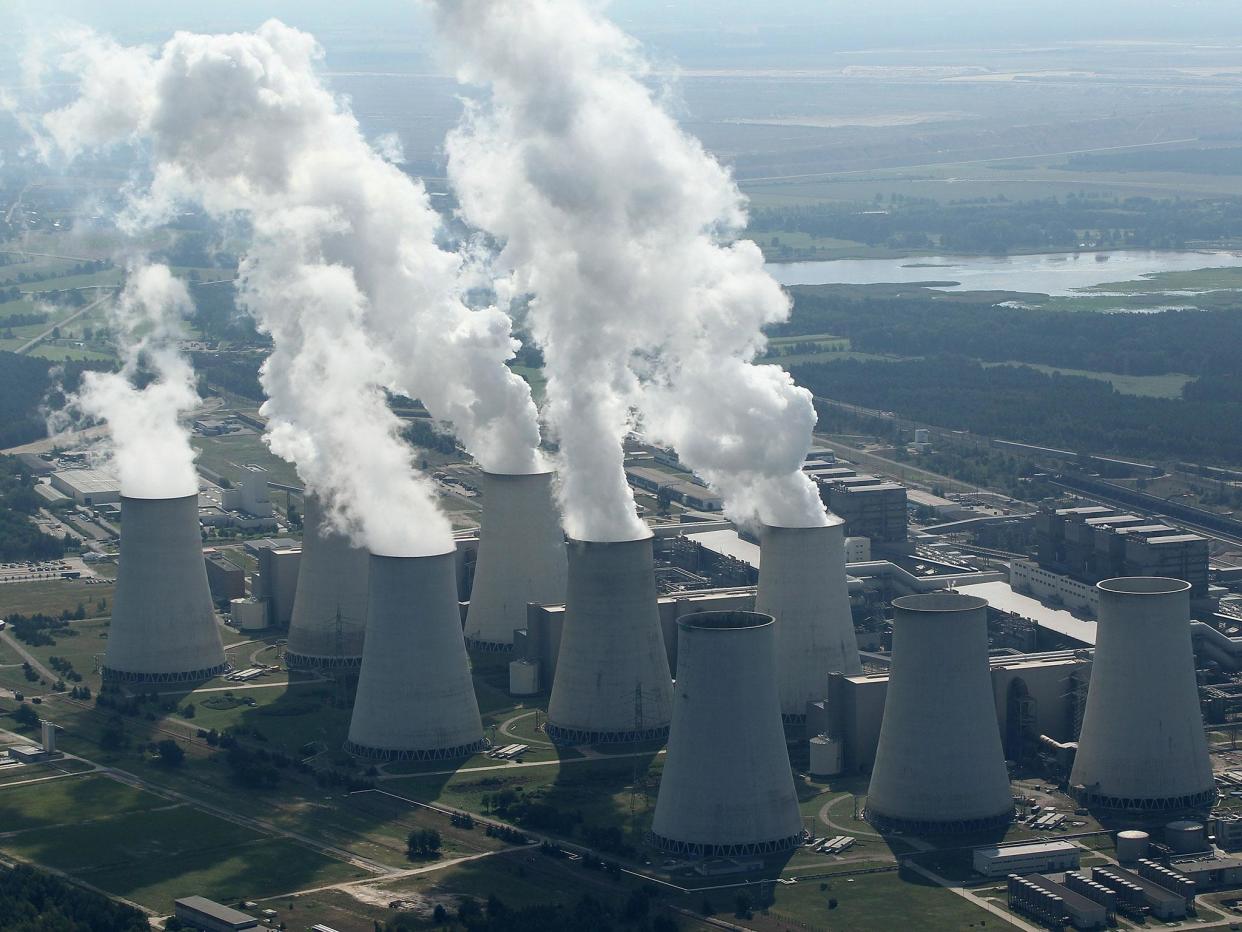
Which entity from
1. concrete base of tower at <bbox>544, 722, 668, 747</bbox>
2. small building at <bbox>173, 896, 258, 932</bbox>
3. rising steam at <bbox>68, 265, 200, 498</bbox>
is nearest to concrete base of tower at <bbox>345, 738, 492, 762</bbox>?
concrete base of tower at <bbox>544, 722, 668, 747</bbox>

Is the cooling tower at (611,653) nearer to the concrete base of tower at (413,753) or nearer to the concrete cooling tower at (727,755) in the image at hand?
the concrete base of tower at (413,753)

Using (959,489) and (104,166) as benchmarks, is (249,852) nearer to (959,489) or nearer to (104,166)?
(959,489)

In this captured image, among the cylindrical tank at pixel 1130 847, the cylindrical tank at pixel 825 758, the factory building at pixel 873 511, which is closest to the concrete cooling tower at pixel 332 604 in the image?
the cylindrical tank at pixel 825 758

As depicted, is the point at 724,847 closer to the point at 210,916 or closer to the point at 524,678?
the point at 210,916

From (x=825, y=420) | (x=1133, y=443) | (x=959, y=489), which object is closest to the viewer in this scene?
(x=959, y=489)

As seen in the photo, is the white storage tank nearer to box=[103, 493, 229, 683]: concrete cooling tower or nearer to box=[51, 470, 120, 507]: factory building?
box=[103, 493, 229, 683]: concrete cooling tower

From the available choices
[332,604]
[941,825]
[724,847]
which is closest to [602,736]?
[724,847]

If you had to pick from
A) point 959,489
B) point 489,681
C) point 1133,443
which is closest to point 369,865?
point 489,681
